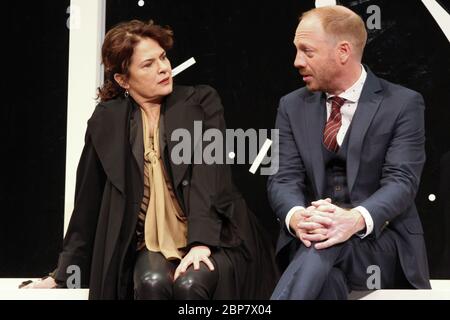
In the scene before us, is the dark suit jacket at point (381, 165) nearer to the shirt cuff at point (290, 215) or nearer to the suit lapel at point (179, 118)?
the shirt cuff at point (290, 215)

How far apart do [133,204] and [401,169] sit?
103cm

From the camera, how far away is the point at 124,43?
3160 mm

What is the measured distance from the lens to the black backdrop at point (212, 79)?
348cm

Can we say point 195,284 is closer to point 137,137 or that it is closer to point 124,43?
point 137,137

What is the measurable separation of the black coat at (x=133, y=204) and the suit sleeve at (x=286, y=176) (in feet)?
0.52

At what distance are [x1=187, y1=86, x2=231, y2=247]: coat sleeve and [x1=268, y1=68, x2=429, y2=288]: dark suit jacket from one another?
0.75ft

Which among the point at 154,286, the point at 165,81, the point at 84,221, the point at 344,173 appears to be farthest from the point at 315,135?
the point at 84,221

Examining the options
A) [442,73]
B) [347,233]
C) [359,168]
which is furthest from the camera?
[442,73]

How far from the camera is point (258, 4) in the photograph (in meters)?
3.56

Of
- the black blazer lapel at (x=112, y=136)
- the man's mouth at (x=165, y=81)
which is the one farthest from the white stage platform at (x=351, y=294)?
the man's mouth at (x=165, y=81)

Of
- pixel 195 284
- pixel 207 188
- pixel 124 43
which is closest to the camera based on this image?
pixel 195 284

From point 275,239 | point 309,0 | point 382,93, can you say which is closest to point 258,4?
point 309,0

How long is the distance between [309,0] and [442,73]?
0.68 metres
